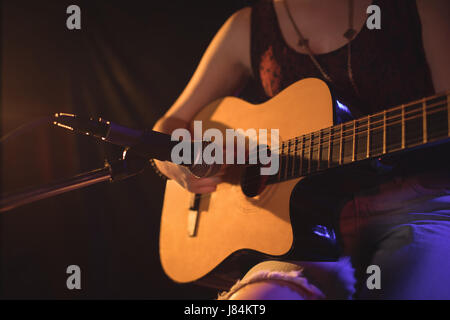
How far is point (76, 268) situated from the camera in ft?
5.51

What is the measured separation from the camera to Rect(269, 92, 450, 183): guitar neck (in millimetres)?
522

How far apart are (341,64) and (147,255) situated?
1.33 meters

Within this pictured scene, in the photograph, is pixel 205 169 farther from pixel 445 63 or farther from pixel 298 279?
pixel 445 63

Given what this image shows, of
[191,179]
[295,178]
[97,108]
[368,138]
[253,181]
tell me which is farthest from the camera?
[97,108]

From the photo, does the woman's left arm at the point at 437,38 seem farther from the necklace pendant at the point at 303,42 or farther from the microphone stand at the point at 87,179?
the microphone stand at the point at 87,179

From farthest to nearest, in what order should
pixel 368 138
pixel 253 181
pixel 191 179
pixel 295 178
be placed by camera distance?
pixel 191 179
pixel 253 181
pixel 295 178
pixel 368 138

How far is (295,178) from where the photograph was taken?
765 millimetres

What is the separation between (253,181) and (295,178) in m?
0.16

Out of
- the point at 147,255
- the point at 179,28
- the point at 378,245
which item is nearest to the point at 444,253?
the point at 378,245

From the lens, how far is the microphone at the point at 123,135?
67 centimetres

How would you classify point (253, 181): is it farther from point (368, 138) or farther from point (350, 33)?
point (350, 33)

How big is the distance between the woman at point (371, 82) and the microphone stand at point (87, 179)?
0.96 feet

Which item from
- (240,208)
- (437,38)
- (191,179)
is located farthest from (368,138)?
(191,179)

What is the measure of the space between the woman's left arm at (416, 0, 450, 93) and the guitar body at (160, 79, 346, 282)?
23 centimetres
